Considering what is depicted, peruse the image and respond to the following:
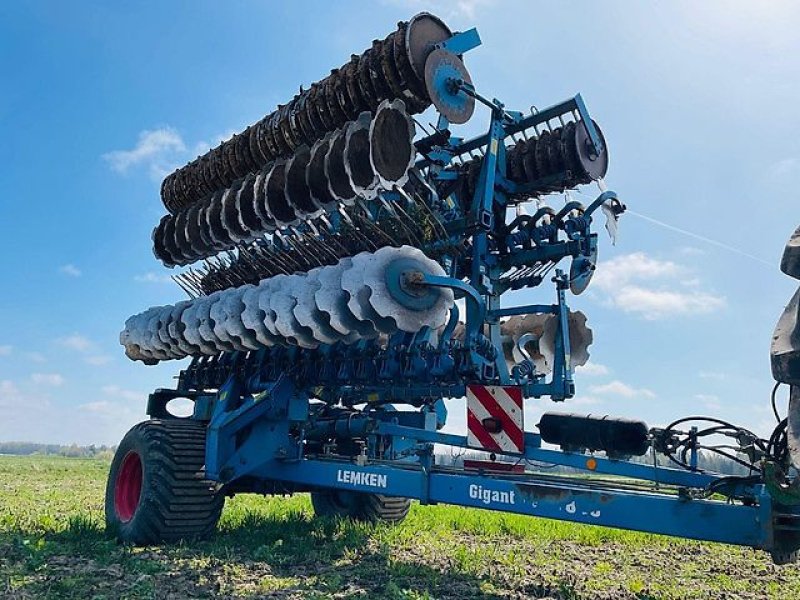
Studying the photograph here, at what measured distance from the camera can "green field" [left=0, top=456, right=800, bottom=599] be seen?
598cm

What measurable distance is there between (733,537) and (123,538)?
20.5 ft

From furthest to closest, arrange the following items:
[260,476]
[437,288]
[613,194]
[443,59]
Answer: [613,194] < [260,476] < [443,59] < [437,288]

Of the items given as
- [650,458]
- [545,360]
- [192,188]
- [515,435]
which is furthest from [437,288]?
[192,188]

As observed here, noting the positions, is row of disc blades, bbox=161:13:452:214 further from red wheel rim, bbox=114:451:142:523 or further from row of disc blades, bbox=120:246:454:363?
red wheel rim, bbox=114:451:142:523

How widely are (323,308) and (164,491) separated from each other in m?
2.80

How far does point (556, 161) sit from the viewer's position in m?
8.62

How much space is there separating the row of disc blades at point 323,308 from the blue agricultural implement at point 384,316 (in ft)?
0.07

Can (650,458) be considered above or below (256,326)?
below

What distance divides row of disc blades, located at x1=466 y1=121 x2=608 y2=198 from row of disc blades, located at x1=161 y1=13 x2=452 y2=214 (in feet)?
5.44

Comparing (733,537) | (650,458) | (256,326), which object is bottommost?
(733,537)

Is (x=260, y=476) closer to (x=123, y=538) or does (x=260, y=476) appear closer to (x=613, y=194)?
(x=123, y=538)

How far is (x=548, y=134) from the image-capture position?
8766 mm

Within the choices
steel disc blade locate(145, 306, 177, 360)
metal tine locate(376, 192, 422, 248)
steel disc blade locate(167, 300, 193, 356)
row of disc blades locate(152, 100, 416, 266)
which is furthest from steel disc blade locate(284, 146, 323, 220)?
steel disc blade locate(145, 306, 177, 360)

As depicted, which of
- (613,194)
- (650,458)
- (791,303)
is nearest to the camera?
(791,303)
